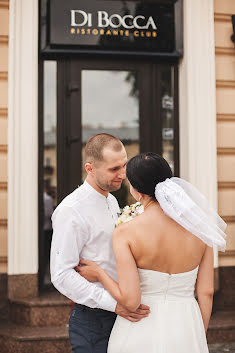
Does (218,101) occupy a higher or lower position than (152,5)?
lower

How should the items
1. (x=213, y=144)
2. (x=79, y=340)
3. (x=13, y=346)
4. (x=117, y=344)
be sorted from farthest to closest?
(x=213, y=144), (x=13, y=346), (x=79, y=340), (x=117, y=344)

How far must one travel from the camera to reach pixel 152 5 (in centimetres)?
550

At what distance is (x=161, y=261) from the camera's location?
2113 millimetres

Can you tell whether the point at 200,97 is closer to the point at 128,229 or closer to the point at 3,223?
the point at 3,223

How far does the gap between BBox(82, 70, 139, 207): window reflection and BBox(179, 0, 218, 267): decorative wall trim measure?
74cm

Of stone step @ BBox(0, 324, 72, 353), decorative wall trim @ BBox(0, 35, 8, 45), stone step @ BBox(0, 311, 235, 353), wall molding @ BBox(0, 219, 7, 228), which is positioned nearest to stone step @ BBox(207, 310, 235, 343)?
stone step @ BBox(0, 311, 235, 353)

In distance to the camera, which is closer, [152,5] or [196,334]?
[196,334]

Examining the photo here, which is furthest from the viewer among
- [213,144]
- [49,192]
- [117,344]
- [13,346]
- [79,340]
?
[49,192]

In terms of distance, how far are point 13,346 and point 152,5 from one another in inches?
171

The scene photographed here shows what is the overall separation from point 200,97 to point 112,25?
4.67 ft

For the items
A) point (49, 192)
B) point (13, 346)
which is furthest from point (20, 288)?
point (49, 192)

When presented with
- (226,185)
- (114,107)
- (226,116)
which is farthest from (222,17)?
(226,185)

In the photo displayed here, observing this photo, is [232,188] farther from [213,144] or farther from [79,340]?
[79,340]

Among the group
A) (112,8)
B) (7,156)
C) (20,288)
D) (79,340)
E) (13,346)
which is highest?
(112,8)
